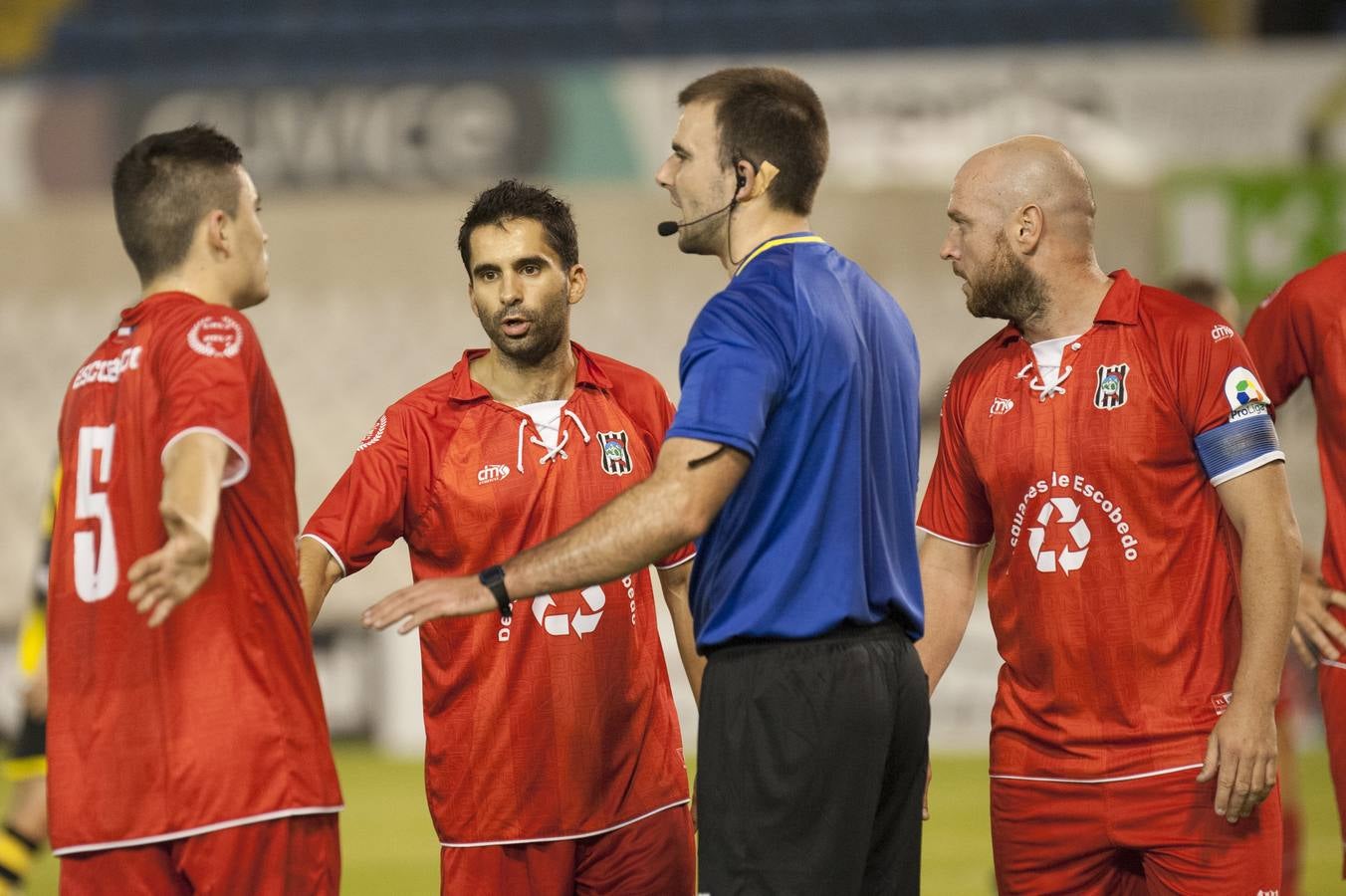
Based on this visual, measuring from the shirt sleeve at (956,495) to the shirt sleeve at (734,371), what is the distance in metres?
1.04

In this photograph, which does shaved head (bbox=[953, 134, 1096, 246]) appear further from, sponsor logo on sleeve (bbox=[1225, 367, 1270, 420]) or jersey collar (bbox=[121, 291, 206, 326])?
jersey collar (bbox=[121, 291, 206, 326])

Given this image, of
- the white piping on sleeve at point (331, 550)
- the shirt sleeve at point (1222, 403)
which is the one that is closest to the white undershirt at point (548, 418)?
the white piping on sleeve at point (331, 550)

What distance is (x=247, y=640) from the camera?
311cm

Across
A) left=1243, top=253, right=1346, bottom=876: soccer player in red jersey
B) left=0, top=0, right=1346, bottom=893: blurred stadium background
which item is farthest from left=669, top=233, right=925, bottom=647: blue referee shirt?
left=0, top=0, right=1346, bottom=893: blurred stadium background

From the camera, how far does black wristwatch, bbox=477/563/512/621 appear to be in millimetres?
3037

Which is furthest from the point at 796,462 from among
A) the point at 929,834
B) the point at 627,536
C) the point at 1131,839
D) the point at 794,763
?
the point at 929,834

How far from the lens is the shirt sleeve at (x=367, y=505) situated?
13.1 feet

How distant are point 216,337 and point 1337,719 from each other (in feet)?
9.66

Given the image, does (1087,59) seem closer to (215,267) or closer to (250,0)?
(250,0)

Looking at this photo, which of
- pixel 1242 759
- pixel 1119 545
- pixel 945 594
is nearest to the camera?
pixel 1242 759

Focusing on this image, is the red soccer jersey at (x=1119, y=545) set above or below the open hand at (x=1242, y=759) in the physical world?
above

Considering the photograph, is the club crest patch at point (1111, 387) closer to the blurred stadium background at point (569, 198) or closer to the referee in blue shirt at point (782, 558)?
the referee in blue shirt at point (782, 558)

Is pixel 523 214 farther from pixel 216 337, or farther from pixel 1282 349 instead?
pixel 1282 349

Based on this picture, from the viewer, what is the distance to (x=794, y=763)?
3.13m
